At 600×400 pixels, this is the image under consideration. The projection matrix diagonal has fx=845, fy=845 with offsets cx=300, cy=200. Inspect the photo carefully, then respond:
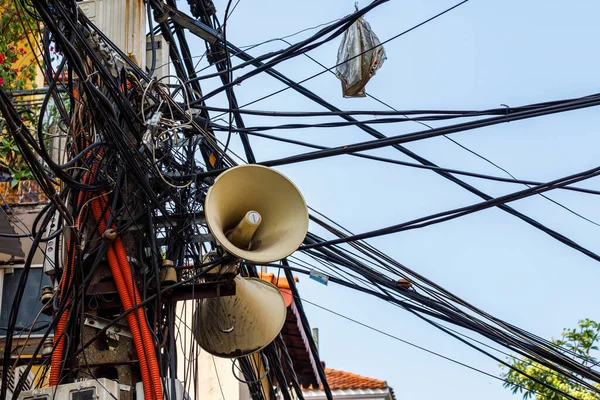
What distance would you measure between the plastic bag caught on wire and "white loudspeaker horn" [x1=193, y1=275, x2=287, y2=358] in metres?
1.49

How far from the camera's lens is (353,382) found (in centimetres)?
1396

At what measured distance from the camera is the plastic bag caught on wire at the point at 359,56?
547cm

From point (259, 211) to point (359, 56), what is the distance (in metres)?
1.22

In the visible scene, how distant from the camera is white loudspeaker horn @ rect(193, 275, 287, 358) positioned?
5.44 meters

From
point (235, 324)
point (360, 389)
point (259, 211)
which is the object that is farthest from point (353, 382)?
point (259, 211)

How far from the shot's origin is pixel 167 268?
17.0ft

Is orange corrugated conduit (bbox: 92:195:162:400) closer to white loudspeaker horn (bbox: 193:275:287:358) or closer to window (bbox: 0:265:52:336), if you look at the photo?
white loudspeaker horn (bbox: 193:275:287:358)

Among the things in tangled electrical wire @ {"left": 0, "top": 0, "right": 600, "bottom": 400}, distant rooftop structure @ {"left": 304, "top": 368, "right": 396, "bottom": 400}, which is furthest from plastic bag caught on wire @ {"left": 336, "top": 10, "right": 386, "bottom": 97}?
distant rooftop structure @ {"left": 304, "top": 368, "right": 396, "bottom": 400}

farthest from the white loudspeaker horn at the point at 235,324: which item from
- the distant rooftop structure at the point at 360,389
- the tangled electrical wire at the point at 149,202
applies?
the distant rooftop structure at the point at 360,389

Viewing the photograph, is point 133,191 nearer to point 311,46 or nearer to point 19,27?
point 311,46

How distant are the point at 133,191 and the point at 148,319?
2.62ft

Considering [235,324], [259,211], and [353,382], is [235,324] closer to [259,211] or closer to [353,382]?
[259,211]

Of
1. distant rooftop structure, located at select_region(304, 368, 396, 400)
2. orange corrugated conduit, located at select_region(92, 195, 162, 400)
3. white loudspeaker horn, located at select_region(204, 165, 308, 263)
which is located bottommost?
orange corrugated conduit, located at select_region(92, 195, 162, 400)

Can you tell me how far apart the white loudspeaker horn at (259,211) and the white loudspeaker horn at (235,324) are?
516 mm
